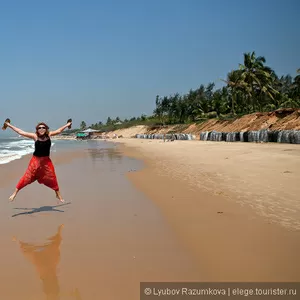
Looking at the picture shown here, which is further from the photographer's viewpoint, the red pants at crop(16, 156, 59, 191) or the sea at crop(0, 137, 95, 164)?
the sea at crop(0, 137, 95, 164)

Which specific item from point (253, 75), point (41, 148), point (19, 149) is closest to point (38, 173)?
point (41, 148)

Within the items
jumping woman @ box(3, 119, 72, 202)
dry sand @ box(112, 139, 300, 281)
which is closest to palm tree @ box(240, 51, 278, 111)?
dry sand @ box(112, 139, 300, 281)

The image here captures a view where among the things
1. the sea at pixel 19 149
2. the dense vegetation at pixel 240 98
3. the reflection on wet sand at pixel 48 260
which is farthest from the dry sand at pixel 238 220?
the dense vegetation at pixel 240 98

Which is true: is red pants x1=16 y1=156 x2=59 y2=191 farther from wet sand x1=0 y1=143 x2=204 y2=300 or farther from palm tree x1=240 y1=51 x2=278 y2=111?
palm tree x1=240 y1=51 x2=278 y2=111

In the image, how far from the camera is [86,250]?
3.46 m

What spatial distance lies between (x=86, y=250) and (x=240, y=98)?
58.5 m

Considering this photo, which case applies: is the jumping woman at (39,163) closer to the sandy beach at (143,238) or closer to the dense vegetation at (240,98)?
the sandy beach at (143,238)

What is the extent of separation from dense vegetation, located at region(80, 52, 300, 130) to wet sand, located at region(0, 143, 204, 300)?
39.3 meters

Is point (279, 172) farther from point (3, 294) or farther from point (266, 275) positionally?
point (3, 294)

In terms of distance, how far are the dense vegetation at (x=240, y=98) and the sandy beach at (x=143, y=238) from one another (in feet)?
124

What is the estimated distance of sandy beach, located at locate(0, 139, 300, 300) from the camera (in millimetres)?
2803

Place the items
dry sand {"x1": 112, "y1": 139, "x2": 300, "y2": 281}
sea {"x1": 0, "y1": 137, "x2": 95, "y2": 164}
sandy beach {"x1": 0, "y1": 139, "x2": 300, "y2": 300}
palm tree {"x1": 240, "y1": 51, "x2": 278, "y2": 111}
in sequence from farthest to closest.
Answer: palm tree {"x1": 240, "y1": 51, "x2": 278, "y2": 111}
sea {"x1": 0, "y1": 137, "x2": 95, "y2": 164}
dry sand {"x1": 112, "y1": 139, "x2": 300, "y2": 281}
sandy beach {"x1": 0, "y1": 139, "x2": 300, "y2": 300}

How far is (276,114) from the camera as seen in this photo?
3541 centimetres

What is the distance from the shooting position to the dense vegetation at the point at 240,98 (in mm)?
44906
